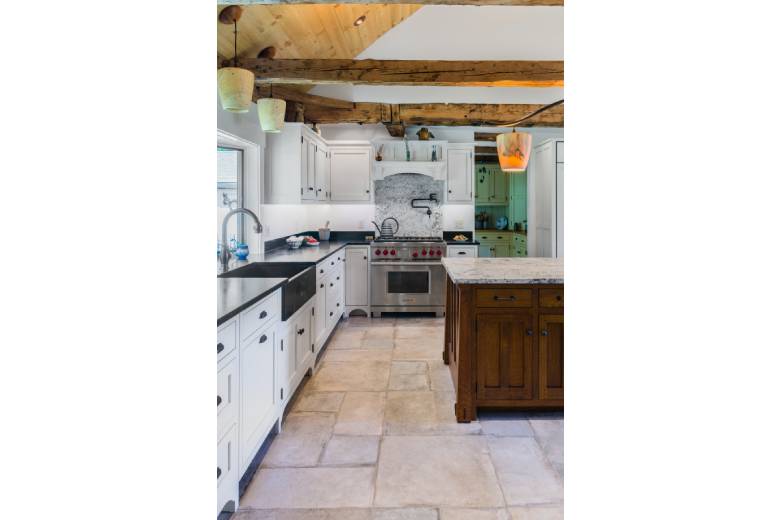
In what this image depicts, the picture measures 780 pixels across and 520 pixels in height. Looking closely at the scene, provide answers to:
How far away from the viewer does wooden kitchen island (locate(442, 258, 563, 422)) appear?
2840mm

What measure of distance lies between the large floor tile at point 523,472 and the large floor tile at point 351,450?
0.62 metres

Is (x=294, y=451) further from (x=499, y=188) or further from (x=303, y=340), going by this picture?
(x=499, y=188)

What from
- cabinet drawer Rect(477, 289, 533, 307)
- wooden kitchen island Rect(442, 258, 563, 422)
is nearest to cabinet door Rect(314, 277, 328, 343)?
wooden kitchen island Rect(442, 258, 563, 422)

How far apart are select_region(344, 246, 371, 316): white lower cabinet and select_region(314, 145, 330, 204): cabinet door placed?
2.47ft

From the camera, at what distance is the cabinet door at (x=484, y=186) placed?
31.0ft

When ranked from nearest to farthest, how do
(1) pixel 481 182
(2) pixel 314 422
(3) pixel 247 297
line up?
(3) pixel 247 297
(2) pixel 314 422
(1) pixel 481 182

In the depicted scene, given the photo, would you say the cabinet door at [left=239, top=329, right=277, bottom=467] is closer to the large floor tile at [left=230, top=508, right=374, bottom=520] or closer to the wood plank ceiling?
the large floor tile at [left=230, top=508, right=374, bottom=520]

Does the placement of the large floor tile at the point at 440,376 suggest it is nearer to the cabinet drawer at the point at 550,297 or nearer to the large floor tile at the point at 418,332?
the large floor tile at the point at 418,332

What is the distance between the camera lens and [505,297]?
9.34 ft
